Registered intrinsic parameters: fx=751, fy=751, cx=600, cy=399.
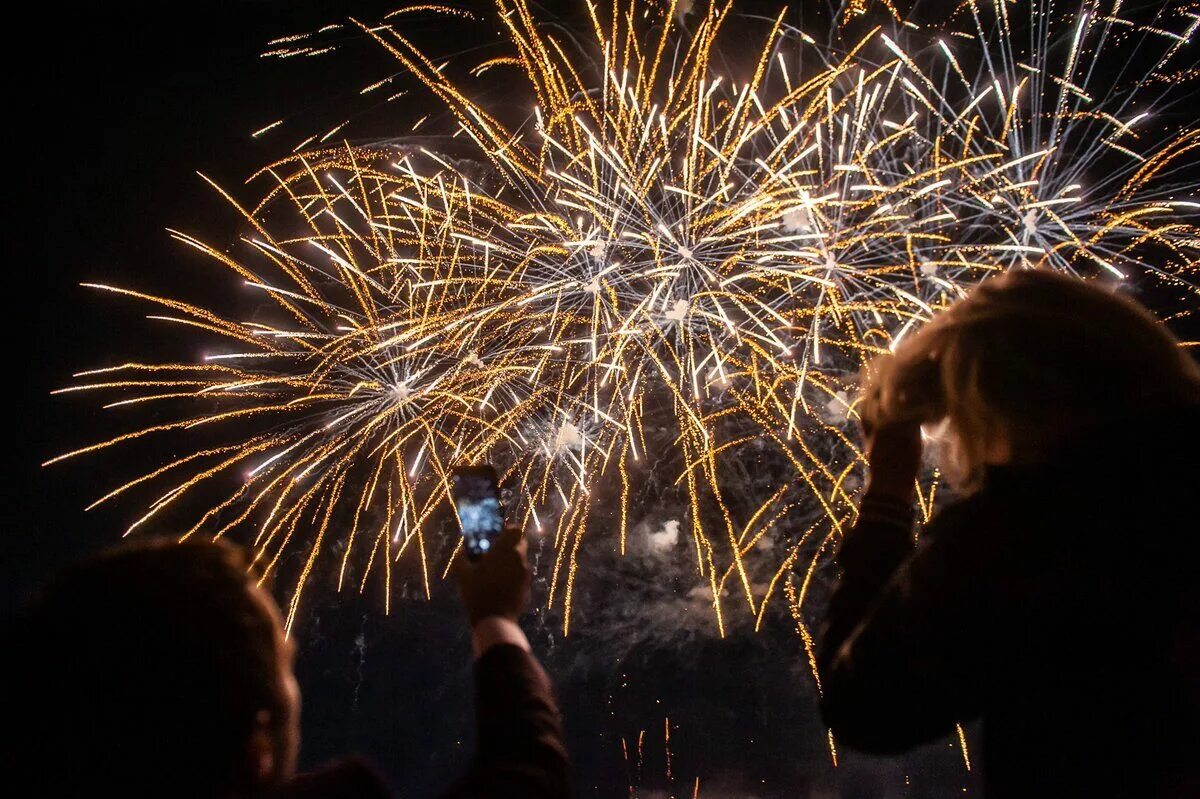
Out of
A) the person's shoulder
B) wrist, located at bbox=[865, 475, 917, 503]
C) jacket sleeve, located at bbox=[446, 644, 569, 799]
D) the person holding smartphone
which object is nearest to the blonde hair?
wrist, located at bbox=[865, 475, 917, 503]

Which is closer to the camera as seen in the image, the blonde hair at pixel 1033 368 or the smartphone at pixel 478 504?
the blonde hair at pixel 1033 368

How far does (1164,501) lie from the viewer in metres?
1.44

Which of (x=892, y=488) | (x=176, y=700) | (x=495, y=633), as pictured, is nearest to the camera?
(x=176, y=700)

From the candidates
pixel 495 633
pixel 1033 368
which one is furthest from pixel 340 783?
pixel 1033 368

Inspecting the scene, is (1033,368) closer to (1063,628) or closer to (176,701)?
(1063,628)

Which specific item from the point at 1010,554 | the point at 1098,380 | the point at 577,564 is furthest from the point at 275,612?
the point at 577,564

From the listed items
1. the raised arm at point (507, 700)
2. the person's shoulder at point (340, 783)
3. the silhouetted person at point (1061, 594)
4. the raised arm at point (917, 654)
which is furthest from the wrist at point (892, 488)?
the person's shoulder at point (340, 783)

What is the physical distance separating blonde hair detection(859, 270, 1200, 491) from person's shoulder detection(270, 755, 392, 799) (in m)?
1.49

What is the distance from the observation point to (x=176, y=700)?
1.43 m

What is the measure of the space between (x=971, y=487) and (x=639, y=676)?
20932mm

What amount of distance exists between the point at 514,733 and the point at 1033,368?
1466 mm

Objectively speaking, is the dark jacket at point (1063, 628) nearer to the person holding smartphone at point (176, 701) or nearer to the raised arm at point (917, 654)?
the raised arm at point (917, 654)

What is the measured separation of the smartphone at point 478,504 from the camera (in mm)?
2554

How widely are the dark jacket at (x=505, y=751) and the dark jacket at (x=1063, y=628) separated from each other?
662 millimetres
